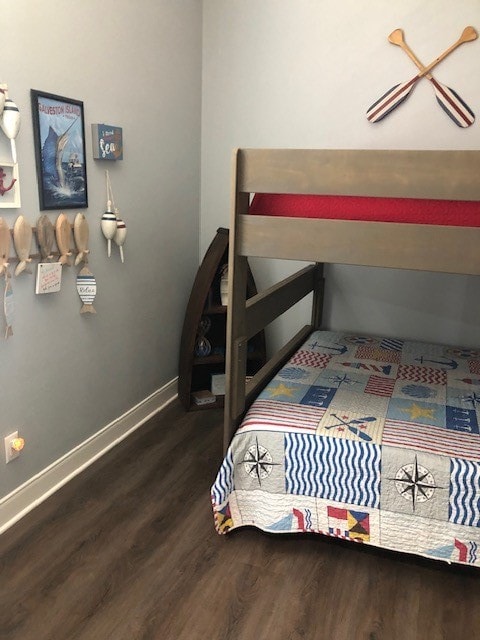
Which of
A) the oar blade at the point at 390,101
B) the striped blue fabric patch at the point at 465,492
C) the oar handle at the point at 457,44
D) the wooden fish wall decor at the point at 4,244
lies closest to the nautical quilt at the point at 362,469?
the striped blue fabric patch at the point at 465,492

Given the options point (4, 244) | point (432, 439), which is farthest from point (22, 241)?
point (432, 439)

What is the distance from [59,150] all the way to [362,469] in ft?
5.04

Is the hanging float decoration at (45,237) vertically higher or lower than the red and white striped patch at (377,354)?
higher

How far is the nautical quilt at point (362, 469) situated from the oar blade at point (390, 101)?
55.2 inches

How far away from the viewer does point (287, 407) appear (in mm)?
1901

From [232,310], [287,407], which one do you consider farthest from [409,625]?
[232,310]

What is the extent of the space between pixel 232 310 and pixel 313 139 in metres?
1.41

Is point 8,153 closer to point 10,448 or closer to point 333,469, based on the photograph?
point 10,448

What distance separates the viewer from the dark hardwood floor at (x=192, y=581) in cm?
149

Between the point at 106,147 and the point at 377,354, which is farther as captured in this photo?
the point at 377,354

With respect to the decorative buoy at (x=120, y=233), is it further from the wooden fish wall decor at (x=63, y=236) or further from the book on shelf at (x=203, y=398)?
the book on shelf at (x=203, y=398)

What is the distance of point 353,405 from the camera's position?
6.39 ft

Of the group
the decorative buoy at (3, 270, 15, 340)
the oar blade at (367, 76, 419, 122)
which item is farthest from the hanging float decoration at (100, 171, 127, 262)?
the oar blade at (367, 76, 419, 122)

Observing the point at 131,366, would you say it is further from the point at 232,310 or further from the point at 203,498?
the point at 232,310
